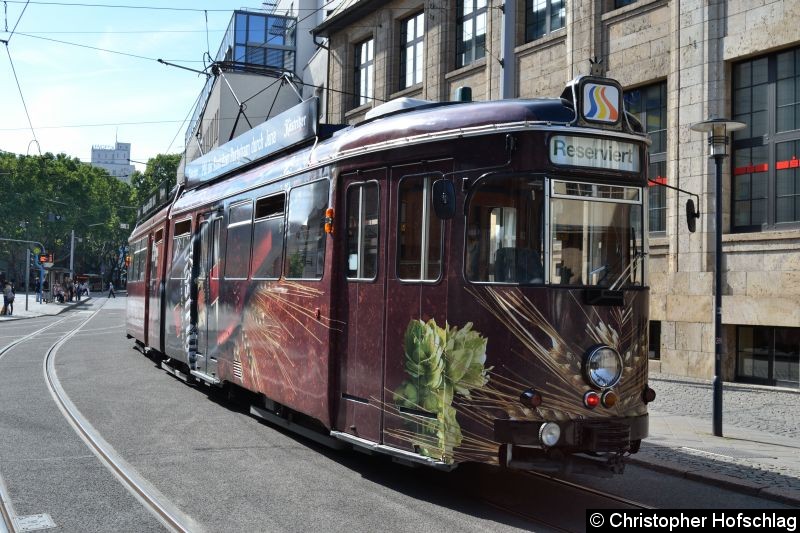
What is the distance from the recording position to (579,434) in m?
6.07

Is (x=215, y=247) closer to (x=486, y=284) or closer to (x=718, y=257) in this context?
(x=486, y=284)

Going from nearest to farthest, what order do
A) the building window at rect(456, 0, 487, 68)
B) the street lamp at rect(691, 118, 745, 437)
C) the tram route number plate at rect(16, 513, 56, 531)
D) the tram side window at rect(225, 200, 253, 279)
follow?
the tram route number plate at rect(16, 513, 56, 531)
the street lamp at rect(691, 118, 745, 437)
the tram side window at rect(225, 200, 253, 279)
the building window at rect(456, 0, 487, 68)

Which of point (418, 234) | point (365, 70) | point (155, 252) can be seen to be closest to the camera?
point (418, 234)

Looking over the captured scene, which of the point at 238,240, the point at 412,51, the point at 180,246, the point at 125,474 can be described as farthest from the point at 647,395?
the point at 412,51

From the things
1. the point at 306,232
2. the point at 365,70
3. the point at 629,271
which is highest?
the point at 365,70

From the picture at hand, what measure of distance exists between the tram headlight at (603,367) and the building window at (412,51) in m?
20.6

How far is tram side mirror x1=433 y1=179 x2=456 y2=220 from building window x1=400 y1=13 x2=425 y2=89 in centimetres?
2013

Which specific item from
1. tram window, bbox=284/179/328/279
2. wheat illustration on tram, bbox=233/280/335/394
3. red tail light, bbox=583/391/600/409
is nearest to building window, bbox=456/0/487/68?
wheat illustration on tram, bbox=233/280/335/394

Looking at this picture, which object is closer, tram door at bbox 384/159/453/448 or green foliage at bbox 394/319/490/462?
green foliage at bbox 394/319/490/462

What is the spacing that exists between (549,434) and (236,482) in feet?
9.02

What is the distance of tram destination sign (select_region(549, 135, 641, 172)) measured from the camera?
6200 millimetres

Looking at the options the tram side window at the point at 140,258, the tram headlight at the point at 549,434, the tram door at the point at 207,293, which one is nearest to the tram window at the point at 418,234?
the tram headlight at the point at 549,434

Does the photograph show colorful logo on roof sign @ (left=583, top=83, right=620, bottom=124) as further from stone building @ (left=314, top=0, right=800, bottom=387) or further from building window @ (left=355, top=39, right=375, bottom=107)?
building window @ (left=355, top=39, right=375, bottom=107)

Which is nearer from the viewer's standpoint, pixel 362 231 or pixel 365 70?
pixel 362 231
